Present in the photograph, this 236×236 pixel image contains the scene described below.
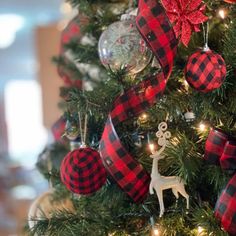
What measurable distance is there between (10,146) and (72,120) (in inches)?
220

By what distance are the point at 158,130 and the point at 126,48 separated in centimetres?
13

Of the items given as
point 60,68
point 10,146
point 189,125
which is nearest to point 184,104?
point 189,125

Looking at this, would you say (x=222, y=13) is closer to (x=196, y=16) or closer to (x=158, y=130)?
(x=196, y=16)

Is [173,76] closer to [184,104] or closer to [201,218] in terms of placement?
[184,104]

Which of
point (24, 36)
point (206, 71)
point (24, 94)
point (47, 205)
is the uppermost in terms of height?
point (24, 36)

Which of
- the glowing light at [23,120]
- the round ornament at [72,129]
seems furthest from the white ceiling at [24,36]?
the round ornament at [72,129]

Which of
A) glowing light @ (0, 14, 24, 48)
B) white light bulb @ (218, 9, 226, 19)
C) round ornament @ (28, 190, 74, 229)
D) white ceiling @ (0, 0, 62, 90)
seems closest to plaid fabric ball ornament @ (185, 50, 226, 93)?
white light bulb @ (218, 9, 226, 19)

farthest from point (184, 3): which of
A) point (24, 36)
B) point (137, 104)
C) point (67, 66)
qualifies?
point (24, 36)

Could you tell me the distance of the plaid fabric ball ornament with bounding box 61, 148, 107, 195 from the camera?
1.75 ft

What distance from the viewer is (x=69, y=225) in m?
0.58

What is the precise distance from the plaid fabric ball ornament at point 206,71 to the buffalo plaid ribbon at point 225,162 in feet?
0.21

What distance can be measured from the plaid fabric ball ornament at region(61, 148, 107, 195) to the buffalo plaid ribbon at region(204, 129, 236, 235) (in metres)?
0.15

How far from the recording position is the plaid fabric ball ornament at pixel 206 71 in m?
0.49

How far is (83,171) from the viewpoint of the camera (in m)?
0.53
